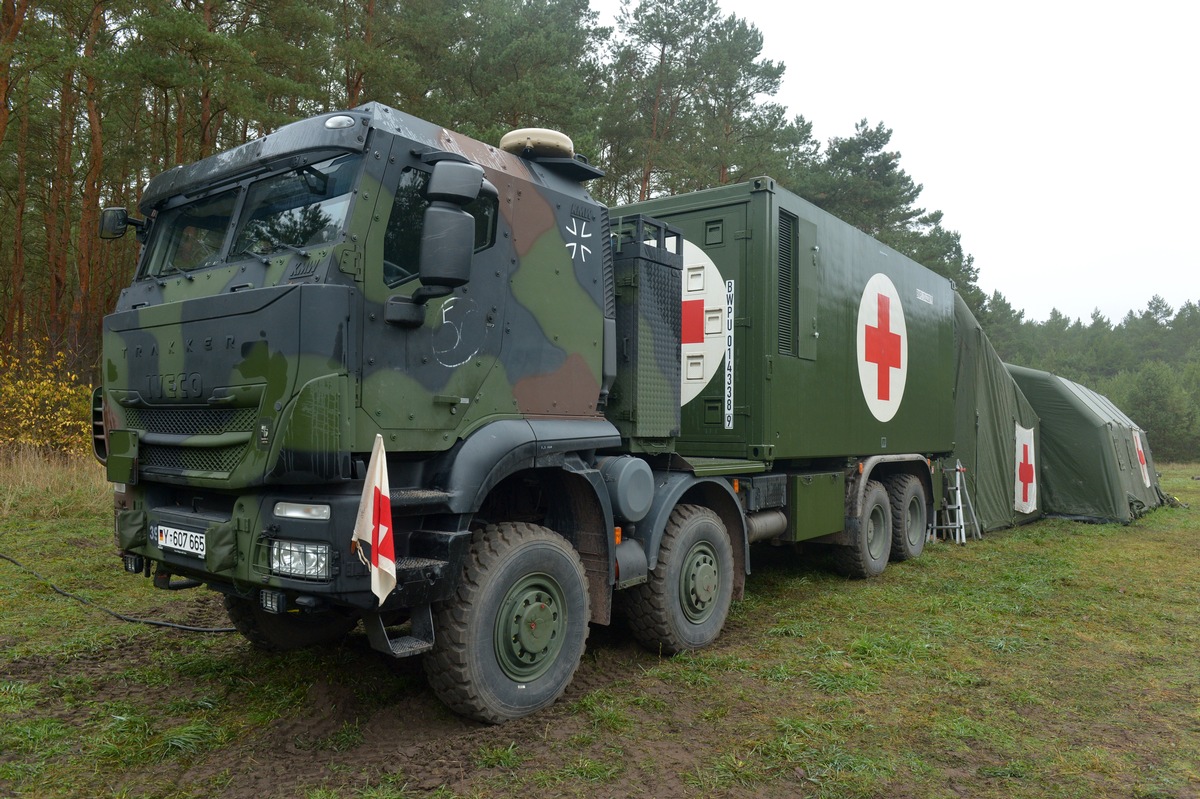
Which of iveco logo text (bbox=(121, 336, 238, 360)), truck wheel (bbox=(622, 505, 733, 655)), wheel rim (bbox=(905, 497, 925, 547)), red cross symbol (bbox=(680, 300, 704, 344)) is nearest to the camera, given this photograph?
iveco logo text (bbox=(121, 336, 238, 360))

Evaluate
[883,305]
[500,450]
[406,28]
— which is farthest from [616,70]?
[500,450]

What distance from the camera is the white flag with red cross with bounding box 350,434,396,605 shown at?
10.2 ft

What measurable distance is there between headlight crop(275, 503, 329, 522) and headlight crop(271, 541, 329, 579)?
0.10 metres

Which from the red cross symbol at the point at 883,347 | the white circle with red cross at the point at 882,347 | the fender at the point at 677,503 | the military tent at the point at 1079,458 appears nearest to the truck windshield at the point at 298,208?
the fender at the point at 677,503

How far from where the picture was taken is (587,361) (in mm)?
4469

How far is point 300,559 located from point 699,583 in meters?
2.69

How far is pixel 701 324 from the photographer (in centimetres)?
611

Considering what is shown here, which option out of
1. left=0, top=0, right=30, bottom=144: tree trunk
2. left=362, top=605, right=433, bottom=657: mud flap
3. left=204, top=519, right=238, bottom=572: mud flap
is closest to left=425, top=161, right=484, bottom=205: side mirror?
left=204, top=519, right=238, bottom=572: mud flap

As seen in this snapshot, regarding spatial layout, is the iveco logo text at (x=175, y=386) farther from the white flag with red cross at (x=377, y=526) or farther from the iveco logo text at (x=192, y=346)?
the white flag with red cross at (x=377, y=526)

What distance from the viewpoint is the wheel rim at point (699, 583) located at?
5059 mm

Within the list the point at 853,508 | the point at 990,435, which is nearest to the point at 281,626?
the point at 853,508

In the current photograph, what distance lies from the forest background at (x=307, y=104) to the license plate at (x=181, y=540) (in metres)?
9.44

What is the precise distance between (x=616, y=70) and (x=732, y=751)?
21714 mm

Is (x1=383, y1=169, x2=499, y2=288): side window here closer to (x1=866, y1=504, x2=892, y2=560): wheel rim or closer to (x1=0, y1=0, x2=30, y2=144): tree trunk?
(x1=866, y1=504, x2=892, y2=560): wheel rim
